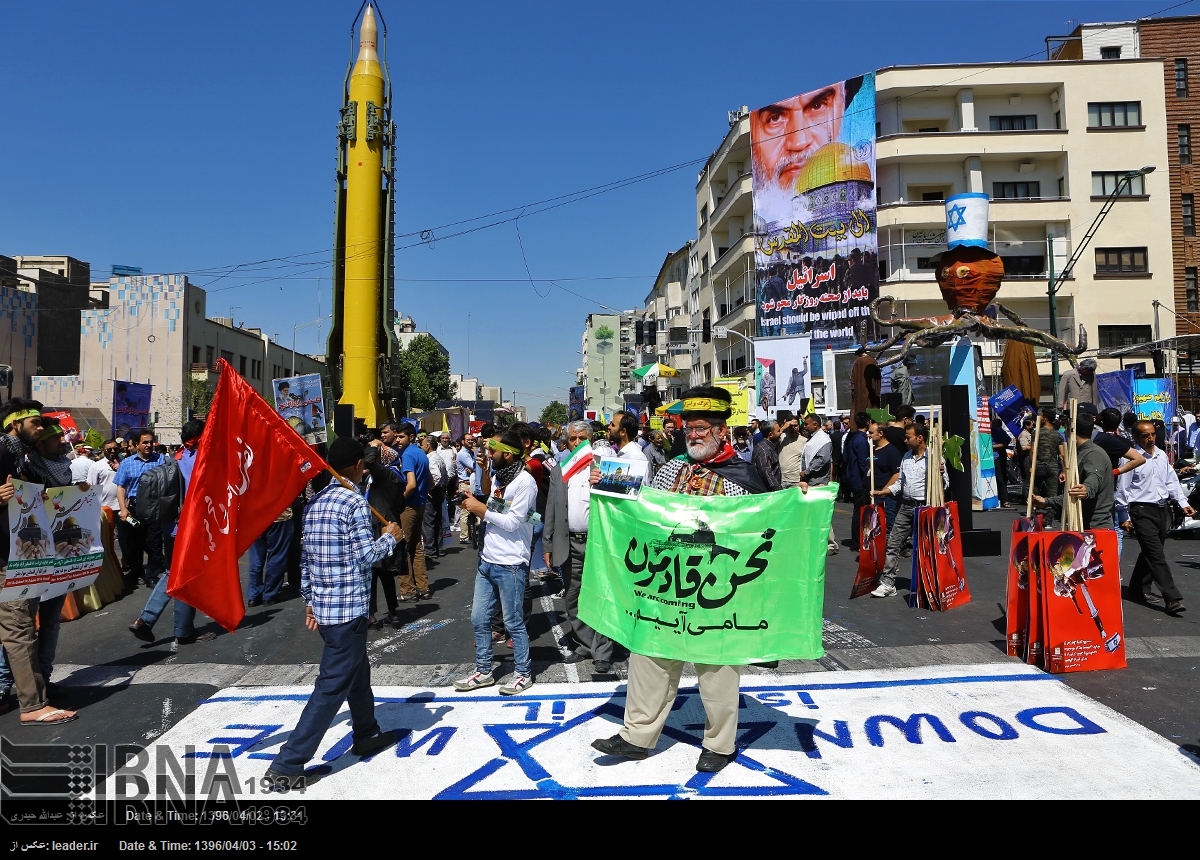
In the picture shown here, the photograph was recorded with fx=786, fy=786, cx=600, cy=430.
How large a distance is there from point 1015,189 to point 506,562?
3826cm

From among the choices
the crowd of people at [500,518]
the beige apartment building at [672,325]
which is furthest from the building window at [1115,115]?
the crowd of people at [500,518]

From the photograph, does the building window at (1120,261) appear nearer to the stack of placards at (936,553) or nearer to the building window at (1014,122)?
the building window at (1014,122)

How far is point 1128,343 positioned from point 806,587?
3723 centimetres

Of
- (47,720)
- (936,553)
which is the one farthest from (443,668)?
(936,553)

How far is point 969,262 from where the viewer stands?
15.3 metres

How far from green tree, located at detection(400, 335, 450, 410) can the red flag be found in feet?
231

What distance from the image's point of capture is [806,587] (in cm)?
439

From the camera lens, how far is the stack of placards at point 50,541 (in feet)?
17.5

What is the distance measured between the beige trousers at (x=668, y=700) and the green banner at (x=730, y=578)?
0.42 ft

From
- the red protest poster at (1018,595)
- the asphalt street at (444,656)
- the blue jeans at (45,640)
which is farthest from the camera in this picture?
the red protest poster at (1018,595)

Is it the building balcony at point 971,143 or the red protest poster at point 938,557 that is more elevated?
the building balcony at point 971,143

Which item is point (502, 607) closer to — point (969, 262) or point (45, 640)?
point (45, 640)
